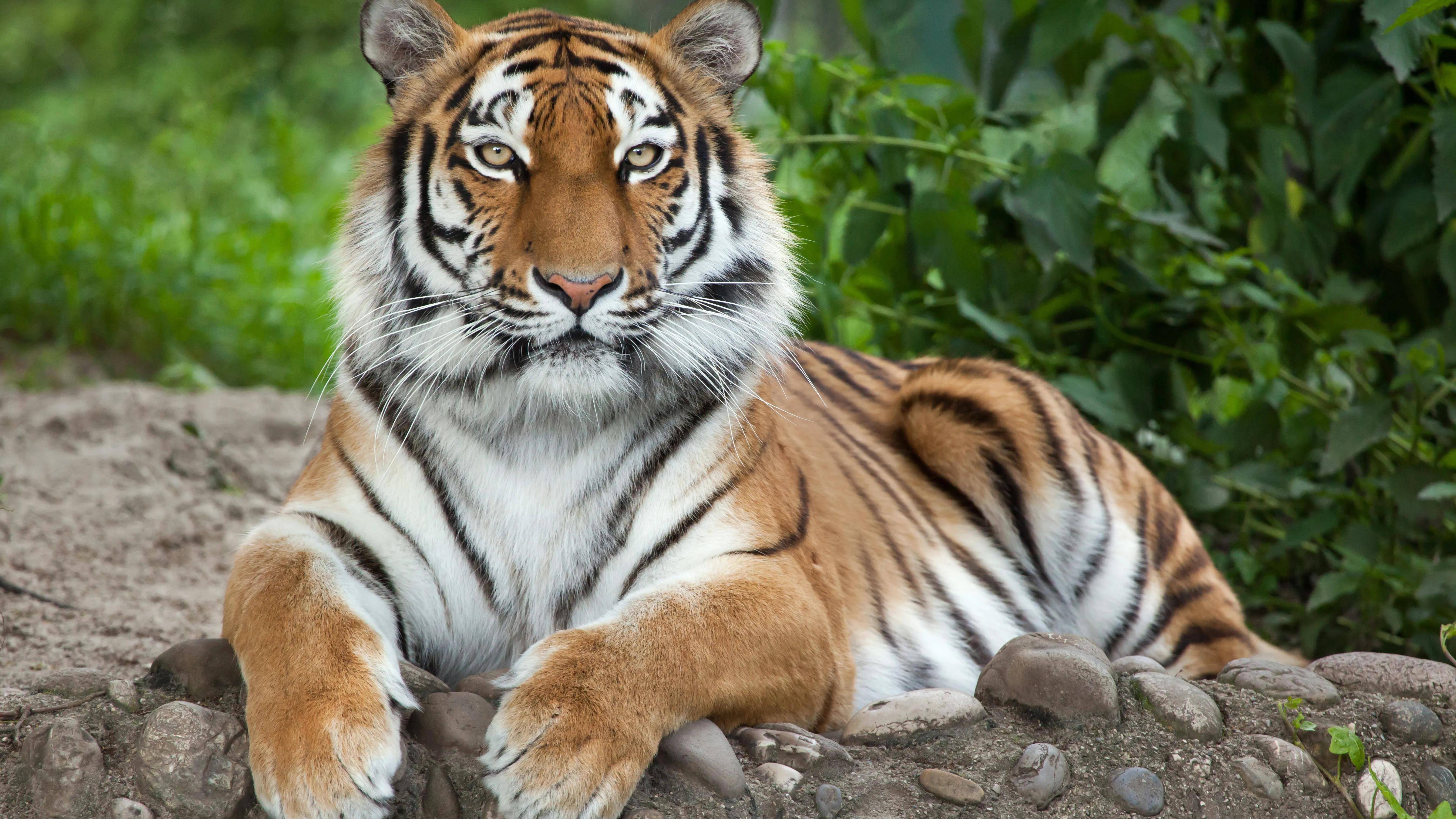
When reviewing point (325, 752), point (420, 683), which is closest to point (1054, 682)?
point (420, 683)

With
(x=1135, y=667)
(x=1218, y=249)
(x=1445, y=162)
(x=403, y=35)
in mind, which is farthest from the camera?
(x=1218, y=249)

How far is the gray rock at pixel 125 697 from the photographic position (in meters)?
1.93

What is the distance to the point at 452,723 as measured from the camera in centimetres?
191

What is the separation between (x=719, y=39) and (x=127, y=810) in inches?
67.3

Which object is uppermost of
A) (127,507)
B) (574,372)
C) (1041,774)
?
(574,372)

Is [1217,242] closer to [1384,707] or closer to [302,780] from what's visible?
[1384,707]

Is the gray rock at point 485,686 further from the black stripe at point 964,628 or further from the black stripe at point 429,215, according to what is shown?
the black stripe at point 964,628

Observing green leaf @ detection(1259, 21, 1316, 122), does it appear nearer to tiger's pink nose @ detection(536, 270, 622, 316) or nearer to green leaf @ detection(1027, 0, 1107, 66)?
green leaf @ detection(1027, 0, 1107, 66)

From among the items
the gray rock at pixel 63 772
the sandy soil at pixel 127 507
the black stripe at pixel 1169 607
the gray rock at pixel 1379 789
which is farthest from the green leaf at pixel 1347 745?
the sandy soil at pixel 127 507

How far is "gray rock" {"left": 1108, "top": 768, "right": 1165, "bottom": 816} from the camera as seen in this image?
6.22ft

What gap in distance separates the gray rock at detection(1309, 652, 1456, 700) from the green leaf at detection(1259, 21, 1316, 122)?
4.66 ft

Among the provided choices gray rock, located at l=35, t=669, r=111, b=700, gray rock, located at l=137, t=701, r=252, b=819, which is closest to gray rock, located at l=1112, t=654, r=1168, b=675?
gray rock, located at l=137, t=701, r=252, b=819

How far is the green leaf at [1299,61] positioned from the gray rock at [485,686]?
2318 millimetres

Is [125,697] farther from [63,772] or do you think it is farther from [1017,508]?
[1017,508]
